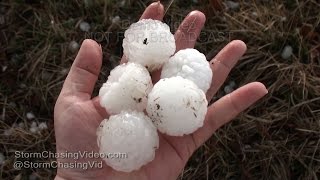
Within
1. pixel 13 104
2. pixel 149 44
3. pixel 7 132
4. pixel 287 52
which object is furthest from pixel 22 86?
pixel 287 52

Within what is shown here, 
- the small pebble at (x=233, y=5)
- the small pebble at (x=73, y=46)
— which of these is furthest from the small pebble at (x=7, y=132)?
the small pebble at (x=233, y=5)

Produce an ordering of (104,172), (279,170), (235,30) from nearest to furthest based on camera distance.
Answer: (104,172) < (279,170) < (235,30)

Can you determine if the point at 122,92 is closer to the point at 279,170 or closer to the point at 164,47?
the point at 164,47

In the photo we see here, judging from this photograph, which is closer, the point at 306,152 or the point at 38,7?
the point at 306,152

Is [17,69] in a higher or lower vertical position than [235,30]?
lower

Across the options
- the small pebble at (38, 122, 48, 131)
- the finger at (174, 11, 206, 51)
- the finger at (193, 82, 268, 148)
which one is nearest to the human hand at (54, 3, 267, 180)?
the finger at (193, 82, 268, 148)

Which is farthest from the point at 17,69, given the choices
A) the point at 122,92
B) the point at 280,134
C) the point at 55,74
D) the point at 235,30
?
the point at 280,134

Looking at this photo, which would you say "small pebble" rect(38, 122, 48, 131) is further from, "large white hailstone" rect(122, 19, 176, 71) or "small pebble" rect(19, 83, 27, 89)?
"large white hailstone" rect(122, 19, 176, 71)

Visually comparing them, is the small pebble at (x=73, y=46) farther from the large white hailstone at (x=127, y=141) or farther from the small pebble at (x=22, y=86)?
the large white hailstone at (x=127, y=141)

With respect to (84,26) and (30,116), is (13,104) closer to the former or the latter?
(30,116)
